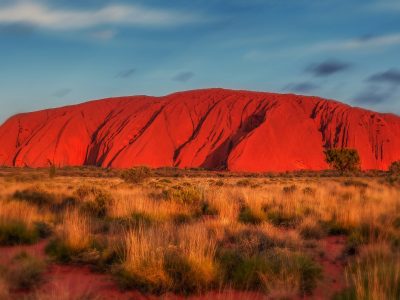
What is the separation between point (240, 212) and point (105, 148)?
5869 cm

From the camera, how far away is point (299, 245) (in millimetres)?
7363

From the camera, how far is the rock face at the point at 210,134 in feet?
205

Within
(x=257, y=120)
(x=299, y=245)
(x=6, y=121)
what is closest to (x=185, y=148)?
(x=257, y=120)

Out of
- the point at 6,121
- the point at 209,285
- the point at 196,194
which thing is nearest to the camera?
the point at 209,285

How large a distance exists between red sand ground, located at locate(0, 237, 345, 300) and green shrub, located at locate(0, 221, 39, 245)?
0.83 meters

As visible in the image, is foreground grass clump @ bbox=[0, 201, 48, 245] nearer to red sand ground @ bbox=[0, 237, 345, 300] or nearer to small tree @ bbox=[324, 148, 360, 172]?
red sand ground @ bbox=[0, 237, 345, 300]

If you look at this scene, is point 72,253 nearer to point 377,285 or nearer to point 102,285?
point 102,285

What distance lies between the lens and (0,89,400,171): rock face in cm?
6247

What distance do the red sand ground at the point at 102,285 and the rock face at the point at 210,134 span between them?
50957 millimetres

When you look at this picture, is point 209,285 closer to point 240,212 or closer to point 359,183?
point 240,212

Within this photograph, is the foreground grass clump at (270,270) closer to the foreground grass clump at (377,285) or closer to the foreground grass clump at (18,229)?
the foreground grass clump at (377,285)

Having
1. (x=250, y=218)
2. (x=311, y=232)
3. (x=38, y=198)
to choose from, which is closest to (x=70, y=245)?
(x=311, y=232)

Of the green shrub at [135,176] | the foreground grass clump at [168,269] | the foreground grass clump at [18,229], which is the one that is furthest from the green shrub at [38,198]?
the green shrub at [135,176]

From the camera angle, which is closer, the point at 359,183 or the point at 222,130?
the point at 359,183
